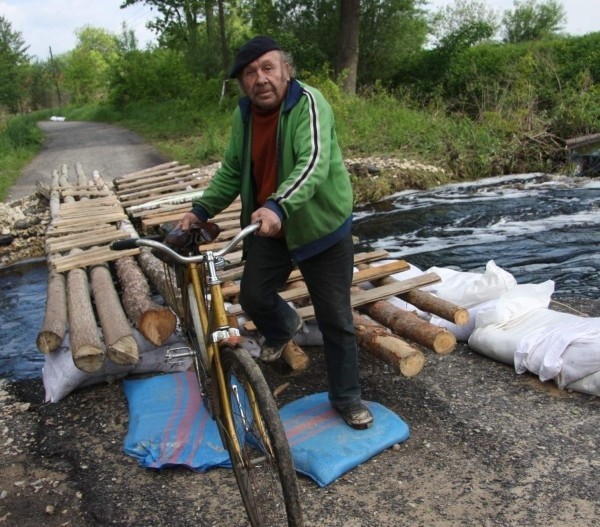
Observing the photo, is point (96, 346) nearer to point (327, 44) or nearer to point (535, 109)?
point (535, 109)

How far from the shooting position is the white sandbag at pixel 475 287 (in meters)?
4.46

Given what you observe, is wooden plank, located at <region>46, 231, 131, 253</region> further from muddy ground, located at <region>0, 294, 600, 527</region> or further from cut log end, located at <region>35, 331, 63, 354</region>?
muddy ground, located at <region>0, 294, 600, 527</region>

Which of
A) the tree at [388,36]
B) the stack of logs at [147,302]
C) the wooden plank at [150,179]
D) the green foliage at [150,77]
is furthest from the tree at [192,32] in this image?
the stack of logs at [147,302]

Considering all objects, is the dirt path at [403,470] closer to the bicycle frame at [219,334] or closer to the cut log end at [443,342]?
the cut log end at [443,342]

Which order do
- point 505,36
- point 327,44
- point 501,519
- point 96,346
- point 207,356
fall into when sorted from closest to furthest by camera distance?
point 501,519 < point 207,356 < point 96,346 < point 327,44 < point 505,36

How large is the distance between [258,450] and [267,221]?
2.99 ft

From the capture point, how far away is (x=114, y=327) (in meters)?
4.03

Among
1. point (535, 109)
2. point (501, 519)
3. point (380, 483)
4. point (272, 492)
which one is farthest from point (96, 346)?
point (535, 109)

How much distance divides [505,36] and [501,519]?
4070 cm

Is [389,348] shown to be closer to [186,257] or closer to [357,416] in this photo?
[357,416]

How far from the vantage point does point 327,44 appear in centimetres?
2262

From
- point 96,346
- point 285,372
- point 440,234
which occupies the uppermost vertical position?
point 96,346

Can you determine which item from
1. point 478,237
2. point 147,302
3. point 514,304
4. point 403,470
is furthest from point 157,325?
point 478,237

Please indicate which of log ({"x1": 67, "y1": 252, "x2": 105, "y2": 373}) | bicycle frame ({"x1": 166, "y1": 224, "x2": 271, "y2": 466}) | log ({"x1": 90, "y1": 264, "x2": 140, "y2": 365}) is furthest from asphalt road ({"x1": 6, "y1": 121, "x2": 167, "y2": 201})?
bicycle frame ({"x1": 166, "y1": 224, "x2": 271, "y2": 466})
